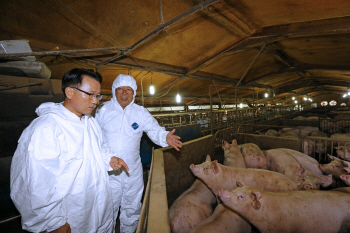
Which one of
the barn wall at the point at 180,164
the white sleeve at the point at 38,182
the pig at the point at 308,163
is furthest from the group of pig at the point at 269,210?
the white sleeve at the point at 38,182

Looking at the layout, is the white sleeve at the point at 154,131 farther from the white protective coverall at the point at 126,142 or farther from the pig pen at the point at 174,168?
the pig pen at the point at 174,168

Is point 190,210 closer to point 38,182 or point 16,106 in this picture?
point 38,182

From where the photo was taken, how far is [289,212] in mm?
2049

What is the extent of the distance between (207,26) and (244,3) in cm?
99

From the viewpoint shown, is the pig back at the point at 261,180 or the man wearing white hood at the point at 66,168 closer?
the man wearing white hood at the point at 66,168

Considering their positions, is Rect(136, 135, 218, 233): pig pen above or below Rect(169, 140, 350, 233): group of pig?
above

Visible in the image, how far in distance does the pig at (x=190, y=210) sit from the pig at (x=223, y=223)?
26 centimetres

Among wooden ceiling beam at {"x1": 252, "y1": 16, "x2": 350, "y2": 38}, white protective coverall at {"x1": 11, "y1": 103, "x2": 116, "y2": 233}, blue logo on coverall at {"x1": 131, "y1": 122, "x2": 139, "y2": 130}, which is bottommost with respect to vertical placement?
white protective coverall at {"x1": 11, "y1": 103, "x2": 116, "y2": 233}

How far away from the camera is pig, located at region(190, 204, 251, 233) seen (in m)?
1.94

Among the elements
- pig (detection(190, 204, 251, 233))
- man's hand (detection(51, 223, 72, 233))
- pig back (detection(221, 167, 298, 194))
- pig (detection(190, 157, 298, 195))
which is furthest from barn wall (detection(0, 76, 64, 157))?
pig back (detection(221, 167, 298, 194))

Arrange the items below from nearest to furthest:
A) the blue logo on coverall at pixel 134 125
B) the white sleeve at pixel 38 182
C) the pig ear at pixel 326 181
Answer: the white sleeve at pixel 38 182 < the blue logo on coverall at pixel 134 125 < the pig ear at pixel 326 181

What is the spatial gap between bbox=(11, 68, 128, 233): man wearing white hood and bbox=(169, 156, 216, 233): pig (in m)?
0.91

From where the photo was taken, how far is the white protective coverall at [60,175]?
47.8 inches

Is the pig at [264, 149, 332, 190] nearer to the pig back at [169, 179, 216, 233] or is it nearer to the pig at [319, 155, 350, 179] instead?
the pig at [319, 155, 350, 179]
